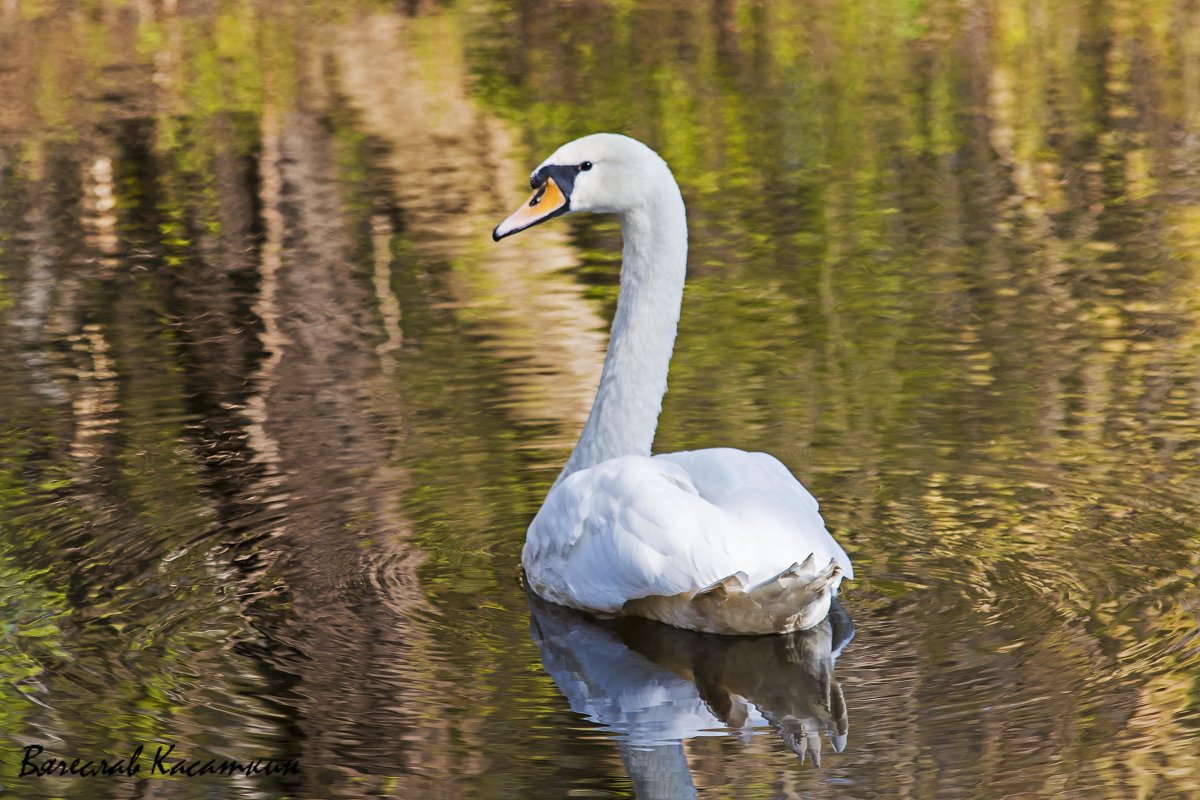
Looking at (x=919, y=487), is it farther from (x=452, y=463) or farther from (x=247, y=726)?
(x=247, y=726)

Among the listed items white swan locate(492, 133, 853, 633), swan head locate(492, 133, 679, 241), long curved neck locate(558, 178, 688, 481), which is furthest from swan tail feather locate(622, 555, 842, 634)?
swan head locate(492, 133, 679, 241)

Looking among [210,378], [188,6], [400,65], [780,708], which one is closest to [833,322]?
[210,378]

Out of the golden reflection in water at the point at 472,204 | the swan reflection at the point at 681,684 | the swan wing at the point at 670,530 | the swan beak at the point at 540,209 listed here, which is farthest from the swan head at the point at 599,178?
the swan reflection at the point at 681,684

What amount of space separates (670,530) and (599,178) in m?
1.71

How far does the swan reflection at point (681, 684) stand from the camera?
5.32 meters

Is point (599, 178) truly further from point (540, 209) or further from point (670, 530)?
point (670, 530)

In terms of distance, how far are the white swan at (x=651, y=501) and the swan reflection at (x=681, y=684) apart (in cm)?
7

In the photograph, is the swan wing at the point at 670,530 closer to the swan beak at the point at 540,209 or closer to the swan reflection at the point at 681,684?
the swan reflection at the point at 681,684

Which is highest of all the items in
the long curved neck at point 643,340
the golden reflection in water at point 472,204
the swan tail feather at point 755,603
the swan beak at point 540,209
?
the swan beak at point 540,209

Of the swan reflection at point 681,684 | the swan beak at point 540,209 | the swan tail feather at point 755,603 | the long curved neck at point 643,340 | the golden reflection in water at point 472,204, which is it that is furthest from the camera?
the golden reflection in water at point 472,204

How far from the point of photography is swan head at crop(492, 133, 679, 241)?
6980mm

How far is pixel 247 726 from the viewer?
549 cm

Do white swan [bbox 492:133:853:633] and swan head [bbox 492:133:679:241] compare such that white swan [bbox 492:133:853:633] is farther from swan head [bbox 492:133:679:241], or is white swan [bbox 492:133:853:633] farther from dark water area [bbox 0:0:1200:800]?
dark water area [bbox 0:0:1200:800]

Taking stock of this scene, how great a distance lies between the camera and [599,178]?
23.0 ft
